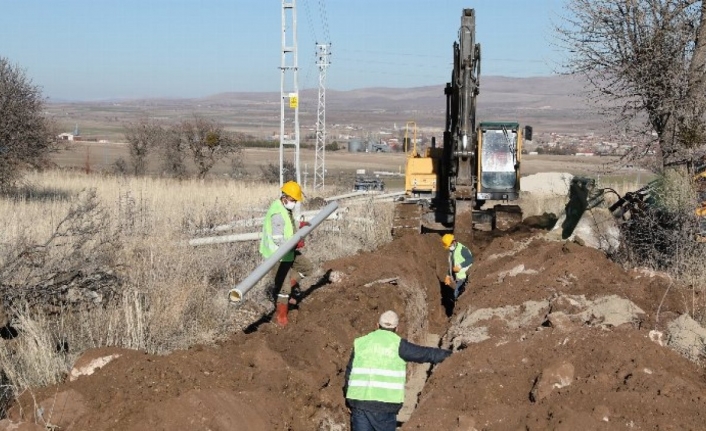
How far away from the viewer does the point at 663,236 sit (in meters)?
15.7

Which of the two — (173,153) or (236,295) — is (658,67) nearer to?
(236,295)

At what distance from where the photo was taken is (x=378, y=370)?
7605 millimetres

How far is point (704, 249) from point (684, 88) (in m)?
3.90

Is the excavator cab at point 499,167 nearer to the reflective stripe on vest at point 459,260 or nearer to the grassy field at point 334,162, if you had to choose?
the reflective stripe on vest at point 459,260

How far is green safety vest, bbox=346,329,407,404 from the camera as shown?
7.61 m

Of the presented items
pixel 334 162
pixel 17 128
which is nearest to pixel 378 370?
pixel 17 128

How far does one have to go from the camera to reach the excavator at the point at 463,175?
19.3 metres

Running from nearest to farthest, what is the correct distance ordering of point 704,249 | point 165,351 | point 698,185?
point 165,351
point 704,249
point 698,185

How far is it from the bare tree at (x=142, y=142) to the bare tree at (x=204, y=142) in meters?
1.23

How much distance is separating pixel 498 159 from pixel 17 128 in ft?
48.7

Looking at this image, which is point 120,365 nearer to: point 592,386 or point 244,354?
point 244,354

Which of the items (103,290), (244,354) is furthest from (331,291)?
(244,354)

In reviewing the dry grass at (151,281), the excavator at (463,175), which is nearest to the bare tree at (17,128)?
the dry grass at (151,281)

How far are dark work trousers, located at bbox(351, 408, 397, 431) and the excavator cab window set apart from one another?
45.7 feet
